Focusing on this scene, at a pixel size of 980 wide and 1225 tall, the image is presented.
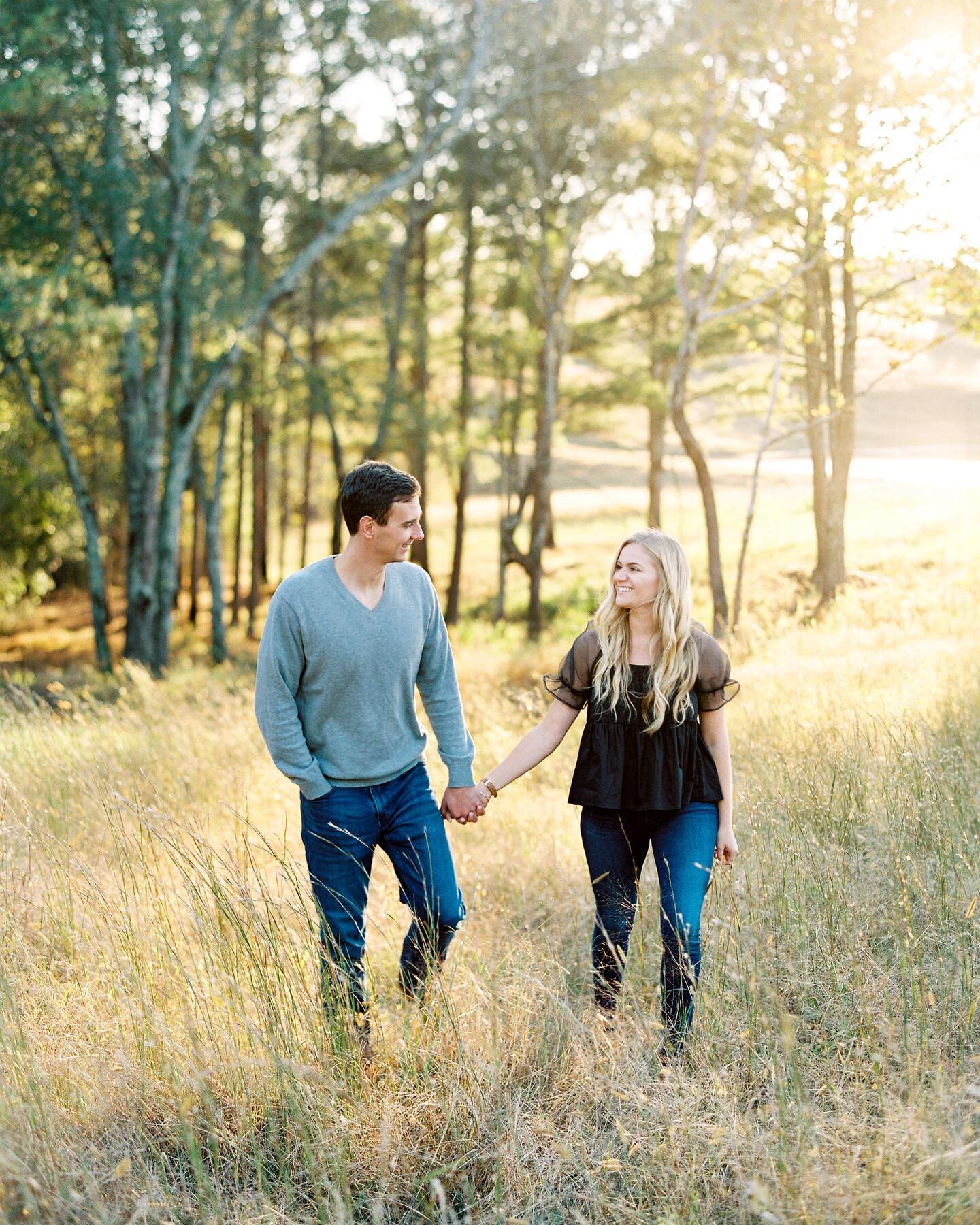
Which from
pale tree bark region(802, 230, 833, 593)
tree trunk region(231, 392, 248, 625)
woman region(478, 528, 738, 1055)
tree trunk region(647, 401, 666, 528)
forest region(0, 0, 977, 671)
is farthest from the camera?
tree trunk region(647, 401, 666, 528)

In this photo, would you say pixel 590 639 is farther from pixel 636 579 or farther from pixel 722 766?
pixel 722 766

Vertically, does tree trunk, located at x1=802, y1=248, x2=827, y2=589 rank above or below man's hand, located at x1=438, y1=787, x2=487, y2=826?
above

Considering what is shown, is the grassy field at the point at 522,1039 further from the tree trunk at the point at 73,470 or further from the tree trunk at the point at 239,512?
the tree trunk at the point at 239,512

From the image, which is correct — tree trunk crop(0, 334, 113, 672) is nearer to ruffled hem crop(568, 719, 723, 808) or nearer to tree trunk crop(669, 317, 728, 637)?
tree trunk crop(669, 317, 728, 637)

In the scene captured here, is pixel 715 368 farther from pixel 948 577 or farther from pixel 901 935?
pixel 901 935

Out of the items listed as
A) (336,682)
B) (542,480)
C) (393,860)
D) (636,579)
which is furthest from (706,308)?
(393,860)

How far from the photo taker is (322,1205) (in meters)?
2.65

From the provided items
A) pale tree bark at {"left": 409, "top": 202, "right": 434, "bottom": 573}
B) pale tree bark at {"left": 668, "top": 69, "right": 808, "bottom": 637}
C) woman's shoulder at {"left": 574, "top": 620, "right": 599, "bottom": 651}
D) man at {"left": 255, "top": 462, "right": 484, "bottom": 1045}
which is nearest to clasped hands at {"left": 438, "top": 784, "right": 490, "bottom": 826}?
man at {"left": 255, "top": 462, "right": 484, "bottom": 1045}

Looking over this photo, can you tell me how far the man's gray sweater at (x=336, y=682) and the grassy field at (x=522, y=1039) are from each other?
43 centimetres

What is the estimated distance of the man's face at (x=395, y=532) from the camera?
3.71m

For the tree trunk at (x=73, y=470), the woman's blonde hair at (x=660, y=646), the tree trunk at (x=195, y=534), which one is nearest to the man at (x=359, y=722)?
the woman's blonde hair at (x=660, y=646)

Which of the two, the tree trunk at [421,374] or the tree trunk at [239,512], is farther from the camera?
the tree trunk at [239,512]

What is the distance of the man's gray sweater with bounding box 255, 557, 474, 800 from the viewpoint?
3684 millimetres

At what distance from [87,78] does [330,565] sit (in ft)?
44.6
